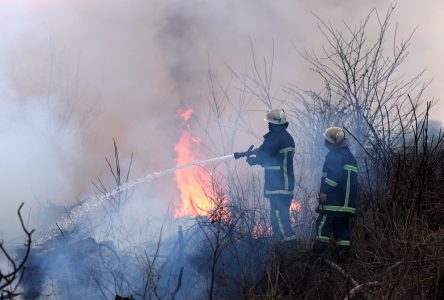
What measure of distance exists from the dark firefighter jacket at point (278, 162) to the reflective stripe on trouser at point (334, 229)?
674 millimetres

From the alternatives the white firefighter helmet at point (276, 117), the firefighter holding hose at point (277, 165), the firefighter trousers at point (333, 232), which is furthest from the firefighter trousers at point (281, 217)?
the white firefighter helmet at point (276, 117)

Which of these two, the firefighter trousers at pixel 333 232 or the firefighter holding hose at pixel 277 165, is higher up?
the firefighter holding hose at pixel 277 165

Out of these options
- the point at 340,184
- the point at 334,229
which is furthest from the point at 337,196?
the point at 334,229

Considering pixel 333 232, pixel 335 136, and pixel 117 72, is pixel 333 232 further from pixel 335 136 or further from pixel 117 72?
pixel 117 72

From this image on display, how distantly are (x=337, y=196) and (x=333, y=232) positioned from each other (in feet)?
1.38

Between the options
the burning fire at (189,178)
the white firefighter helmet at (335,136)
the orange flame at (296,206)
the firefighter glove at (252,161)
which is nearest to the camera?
the white firefighter helmet at (335,136)

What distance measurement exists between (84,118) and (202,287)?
12594mm

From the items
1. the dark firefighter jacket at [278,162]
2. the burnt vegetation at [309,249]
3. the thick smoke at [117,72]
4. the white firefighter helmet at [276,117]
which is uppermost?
the thick smoke at [117,72]

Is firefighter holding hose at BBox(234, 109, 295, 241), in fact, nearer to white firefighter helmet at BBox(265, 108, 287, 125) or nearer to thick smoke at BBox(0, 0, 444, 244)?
white firefighter helmet at BBox(265, 108, 287, 125)

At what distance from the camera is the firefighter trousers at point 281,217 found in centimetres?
641

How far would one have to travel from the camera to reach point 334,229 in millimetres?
6074

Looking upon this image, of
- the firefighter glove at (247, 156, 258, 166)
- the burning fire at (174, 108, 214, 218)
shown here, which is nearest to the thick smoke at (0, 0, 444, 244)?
the burning fire at (174, 108, 214, 218)

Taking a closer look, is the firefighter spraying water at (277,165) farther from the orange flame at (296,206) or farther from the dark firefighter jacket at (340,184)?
the orange flame at (296,206)

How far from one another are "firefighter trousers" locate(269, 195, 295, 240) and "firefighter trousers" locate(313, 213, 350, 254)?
0.46 m
